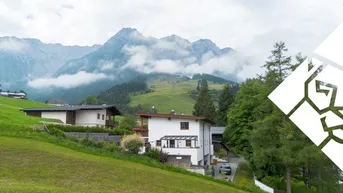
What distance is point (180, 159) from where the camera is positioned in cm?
3622

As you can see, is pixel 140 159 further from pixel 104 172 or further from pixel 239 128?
pixel 239 128

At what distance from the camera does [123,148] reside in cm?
2911

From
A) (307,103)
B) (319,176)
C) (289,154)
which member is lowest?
(319,176)

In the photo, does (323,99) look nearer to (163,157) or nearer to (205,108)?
(163,157)

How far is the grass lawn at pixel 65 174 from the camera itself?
1470 centimetres

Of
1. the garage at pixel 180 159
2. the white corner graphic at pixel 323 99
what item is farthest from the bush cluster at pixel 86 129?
the white corner graphic at pixel 323 99

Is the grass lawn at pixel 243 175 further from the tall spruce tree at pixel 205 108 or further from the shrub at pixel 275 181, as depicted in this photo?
the tall spruce tree at pixel 205 108

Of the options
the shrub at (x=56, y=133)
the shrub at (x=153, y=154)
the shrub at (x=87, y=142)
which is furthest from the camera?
the shrub at (x=153, y=154)

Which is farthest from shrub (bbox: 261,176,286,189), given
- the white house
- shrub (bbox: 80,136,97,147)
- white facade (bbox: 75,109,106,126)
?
white facade (bbox: 75,109,106,126)

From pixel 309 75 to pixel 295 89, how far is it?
3.29 m

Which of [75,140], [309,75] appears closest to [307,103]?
[309,75]

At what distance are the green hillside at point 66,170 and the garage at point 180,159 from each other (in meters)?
9.47

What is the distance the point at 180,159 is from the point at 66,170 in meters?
19.5

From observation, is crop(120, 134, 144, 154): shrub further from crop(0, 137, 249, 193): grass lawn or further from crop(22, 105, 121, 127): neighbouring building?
crop(22, 105, 121, 127): neighbouring building
